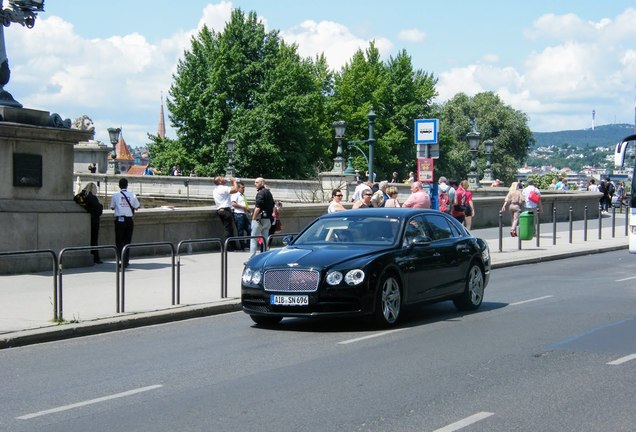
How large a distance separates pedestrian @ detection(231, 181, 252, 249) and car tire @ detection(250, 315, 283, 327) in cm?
1099

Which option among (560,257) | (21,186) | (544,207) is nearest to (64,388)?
(21,186)

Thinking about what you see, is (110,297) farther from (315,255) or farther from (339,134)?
(339,134)

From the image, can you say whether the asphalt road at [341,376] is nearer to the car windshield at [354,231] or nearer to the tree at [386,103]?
the car windshield at [354,231]

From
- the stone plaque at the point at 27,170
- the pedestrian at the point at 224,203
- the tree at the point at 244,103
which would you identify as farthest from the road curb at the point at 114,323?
the tree at the point at 244,103

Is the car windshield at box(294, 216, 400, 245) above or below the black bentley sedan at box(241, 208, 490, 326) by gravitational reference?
above

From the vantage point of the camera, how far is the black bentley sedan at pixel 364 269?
485 inches

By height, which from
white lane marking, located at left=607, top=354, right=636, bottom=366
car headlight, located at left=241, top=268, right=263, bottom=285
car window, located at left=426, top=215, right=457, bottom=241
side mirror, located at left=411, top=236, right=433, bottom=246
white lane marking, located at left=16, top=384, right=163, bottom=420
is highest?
car window, located at left=426, top=215, right=457, bottom=241

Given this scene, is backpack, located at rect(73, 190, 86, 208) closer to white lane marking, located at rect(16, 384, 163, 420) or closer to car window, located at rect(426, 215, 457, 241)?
car window, located at rect(426, 215, 457, 241)

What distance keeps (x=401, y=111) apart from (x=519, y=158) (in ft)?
100

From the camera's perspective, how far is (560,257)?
2570 cm

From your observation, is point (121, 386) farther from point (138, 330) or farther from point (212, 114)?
point (212, 114)

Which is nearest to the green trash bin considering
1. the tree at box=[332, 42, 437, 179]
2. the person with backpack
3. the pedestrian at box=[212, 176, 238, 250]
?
the person with backpack

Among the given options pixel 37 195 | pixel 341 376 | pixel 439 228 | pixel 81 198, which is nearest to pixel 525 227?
pixel 81 198

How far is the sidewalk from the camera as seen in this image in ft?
41.2
